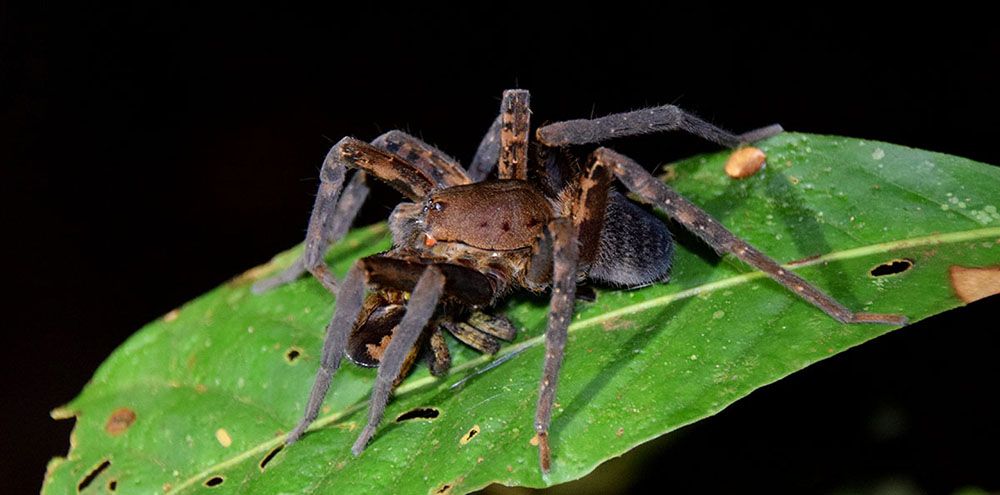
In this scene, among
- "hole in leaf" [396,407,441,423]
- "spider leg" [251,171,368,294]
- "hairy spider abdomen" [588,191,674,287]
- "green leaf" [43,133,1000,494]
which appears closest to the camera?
"green leaf" [43,133,1000,494]

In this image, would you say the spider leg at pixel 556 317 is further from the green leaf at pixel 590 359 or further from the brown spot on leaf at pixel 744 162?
the brown spot on leaf at pixel 744 162

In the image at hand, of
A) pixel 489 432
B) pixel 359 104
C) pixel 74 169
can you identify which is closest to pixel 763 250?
pixel 489 432

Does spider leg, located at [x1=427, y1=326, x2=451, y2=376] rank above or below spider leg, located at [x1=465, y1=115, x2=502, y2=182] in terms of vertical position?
below

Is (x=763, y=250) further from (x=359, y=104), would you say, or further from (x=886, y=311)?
(x=359, y=104)

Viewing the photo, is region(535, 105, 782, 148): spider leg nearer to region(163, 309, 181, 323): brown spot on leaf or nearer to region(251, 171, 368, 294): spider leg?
region(251, 171, 368, 294): spider leg

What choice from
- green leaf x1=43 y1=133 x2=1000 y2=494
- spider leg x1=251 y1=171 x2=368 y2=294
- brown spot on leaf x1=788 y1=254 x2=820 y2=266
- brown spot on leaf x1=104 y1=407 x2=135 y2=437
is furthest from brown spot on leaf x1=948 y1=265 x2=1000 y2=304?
brown spot on leaf x1=104 y1=407 x2=135 y2=437

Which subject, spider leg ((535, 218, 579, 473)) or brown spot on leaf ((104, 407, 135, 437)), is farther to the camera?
brown spot on leaf ((104, 407, 135, 437))

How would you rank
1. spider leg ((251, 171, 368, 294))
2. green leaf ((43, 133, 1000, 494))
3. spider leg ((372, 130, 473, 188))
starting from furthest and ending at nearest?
1. spider leg ((372, 130, 473, 188))
2. spider leg ((251, 171, 368, 294))
3. green leaf ((43, 133, 1000, 494))
